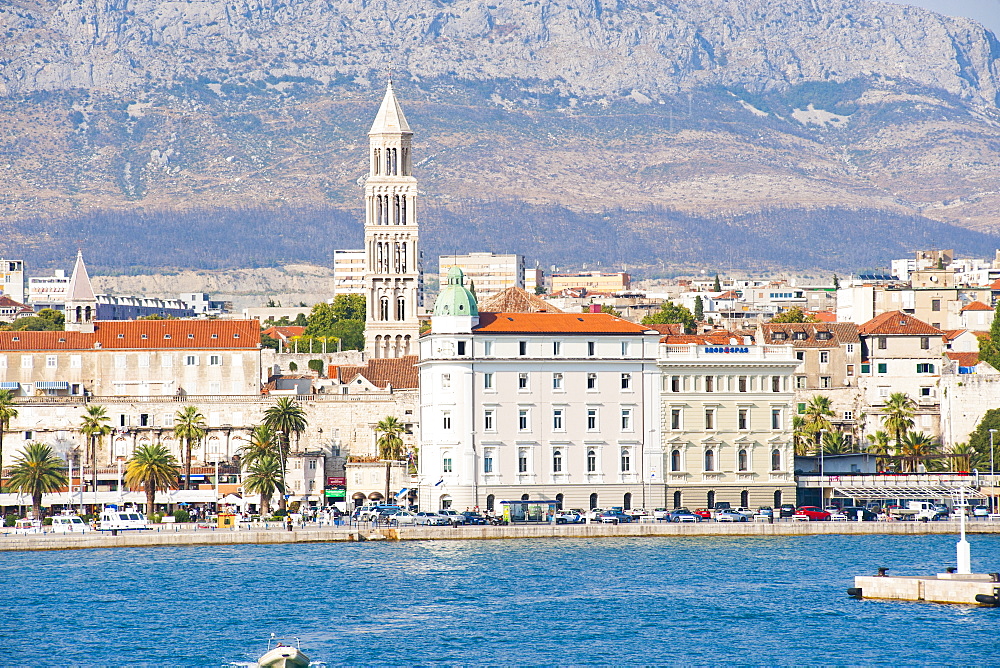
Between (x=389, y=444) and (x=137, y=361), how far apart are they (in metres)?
23.2

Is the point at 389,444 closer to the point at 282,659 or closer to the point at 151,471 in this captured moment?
the point at 151,471

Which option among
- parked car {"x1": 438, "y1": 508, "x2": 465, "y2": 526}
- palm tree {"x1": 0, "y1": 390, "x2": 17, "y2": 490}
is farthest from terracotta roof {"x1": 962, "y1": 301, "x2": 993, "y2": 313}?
palm tree {"x1": 0, "y1": 390, "x2": 17, "y2": 490}

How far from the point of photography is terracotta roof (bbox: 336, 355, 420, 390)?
13812 centimetres

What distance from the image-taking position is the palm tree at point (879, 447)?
123 meters

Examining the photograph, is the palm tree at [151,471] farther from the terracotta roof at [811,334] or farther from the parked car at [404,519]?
the terracotta roof at [811,334]

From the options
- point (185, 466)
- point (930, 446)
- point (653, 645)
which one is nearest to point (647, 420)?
point (930, 446)

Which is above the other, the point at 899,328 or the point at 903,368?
the point at 899,328

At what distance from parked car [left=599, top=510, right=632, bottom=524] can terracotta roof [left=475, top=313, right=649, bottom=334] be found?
10783mm

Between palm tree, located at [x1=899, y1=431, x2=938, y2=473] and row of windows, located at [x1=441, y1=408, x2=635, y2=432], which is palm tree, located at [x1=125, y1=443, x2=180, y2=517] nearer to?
row of windows, located at [x1=441, y1=408, x2=635, y2=432]

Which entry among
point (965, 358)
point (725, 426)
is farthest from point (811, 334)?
point (725, 426)

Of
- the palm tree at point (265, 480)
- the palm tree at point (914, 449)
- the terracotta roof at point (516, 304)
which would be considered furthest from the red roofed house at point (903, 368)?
the palm tree at point (265, 480)

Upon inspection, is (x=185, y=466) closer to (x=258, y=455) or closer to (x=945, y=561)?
(x=258, y=455)

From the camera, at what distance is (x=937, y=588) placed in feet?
251

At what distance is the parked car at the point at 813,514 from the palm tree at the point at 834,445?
12.1m
